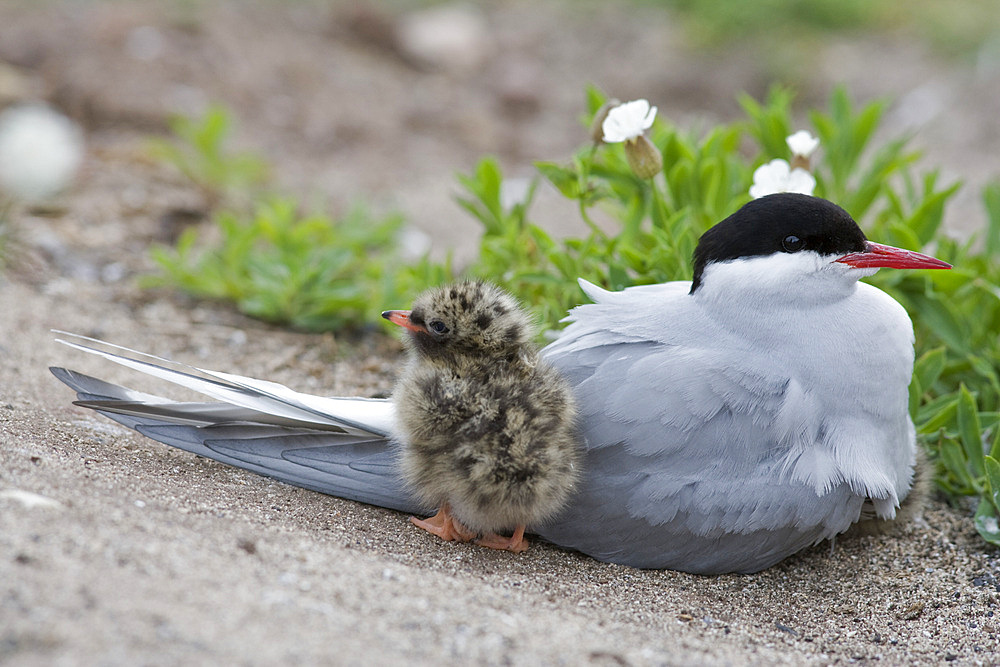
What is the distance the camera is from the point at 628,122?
123 inches

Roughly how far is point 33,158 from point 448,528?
10.3ft

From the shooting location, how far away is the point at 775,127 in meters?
3.95

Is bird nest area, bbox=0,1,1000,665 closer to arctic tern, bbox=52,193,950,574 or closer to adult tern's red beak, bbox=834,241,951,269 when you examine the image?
arctic tern, bbox=52,193,950,574

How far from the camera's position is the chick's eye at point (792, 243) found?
2662 millimetres

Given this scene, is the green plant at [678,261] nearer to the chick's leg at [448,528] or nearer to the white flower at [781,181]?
the white flower at [781,181]

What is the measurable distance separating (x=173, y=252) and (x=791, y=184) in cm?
306

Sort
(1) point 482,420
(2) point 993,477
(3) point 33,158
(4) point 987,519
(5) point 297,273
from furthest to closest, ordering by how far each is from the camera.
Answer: (3) point 33,158 → (5) point 297,273 → (4) point 987,519 → (2) point 993,477 → (1) point 482,420

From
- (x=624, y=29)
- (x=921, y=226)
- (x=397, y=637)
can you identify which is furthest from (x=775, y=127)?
(x=624, y=29)

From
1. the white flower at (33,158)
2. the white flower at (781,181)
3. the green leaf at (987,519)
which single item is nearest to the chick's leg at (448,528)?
the white flower at (781,181)

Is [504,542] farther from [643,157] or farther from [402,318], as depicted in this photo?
[643,157]

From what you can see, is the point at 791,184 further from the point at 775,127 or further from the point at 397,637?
the point at 397,637

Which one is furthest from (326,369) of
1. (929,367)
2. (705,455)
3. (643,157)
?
(929,367)

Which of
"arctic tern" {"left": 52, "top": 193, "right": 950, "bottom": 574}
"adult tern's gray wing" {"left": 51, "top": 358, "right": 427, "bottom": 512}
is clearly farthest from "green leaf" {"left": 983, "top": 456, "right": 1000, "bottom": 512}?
"adult tern's gray wing" {"left": 51, "top": 358, "right": 427, "bottom": 512}

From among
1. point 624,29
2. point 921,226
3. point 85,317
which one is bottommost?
point 85,317
